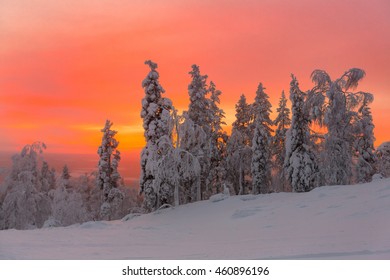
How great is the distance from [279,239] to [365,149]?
1147 inches

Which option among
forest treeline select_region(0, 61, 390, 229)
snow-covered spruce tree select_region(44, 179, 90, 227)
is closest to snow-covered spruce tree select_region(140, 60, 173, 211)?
forest treeline select_region(0, 61, 390, 229)

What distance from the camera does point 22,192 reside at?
36.9 meters

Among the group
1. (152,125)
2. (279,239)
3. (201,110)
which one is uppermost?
(201,110)

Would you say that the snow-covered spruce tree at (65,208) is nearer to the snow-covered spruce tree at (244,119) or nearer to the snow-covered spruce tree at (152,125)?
the snow-covered spruce tree at (152,125)

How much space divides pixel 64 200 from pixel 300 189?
2540 cm

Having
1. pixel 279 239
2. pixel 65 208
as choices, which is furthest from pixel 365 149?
pixel 65 208

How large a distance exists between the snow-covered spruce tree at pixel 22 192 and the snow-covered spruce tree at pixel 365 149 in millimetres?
30557

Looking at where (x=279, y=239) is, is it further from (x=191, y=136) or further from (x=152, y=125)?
(x=152, y=125)

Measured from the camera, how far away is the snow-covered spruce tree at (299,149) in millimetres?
36250

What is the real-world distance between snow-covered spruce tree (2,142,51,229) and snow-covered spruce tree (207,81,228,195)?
18.4 meters

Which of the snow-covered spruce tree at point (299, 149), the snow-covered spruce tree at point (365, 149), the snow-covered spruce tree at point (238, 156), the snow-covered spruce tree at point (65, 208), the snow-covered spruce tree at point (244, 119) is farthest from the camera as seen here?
the snow-covered spruce tree at point (244, 119)

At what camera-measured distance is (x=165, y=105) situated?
3197 cm

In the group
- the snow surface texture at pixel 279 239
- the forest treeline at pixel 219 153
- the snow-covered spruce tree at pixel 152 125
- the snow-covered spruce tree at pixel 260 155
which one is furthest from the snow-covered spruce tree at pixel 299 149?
the snow surface texture at pixel 279 239
